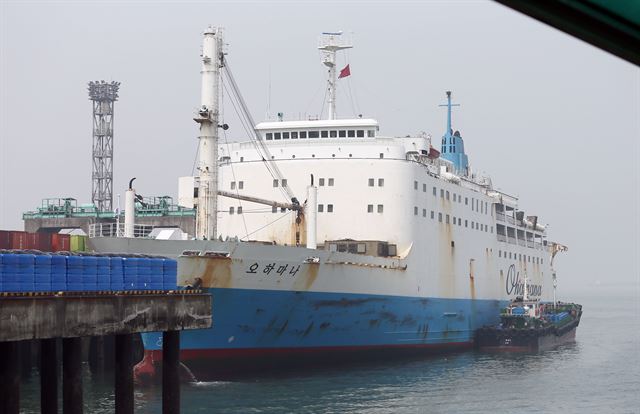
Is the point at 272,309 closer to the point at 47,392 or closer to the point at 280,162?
the point at 280,162

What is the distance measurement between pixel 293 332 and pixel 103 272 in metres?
11.7

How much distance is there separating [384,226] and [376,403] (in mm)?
11473

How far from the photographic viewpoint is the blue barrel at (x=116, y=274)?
1911cm

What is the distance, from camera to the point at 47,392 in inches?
702

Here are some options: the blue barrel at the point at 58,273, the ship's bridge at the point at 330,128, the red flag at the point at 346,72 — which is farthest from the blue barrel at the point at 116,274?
the red flag at the point at 346,72

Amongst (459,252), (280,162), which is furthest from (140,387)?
(459,252)

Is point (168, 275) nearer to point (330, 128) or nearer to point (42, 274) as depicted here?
point (42, 274)

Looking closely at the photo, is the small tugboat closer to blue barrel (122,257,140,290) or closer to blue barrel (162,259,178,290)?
blue barrel (162,259,178,290)

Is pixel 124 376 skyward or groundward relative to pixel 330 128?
groundward

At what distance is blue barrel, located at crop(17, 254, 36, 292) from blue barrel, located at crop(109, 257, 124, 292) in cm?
219

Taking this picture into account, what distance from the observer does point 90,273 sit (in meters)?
18.5

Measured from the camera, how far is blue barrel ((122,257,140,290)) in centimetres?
1955

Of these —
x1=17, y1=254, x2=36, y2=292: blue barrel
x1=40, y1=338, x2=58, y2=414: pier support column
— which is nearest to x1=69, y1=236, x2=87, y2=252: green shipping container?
x1=40, y1=338, x2=58, y2=414: pier support column

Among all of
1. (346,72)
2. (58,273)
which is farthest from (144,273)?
(346,72)
